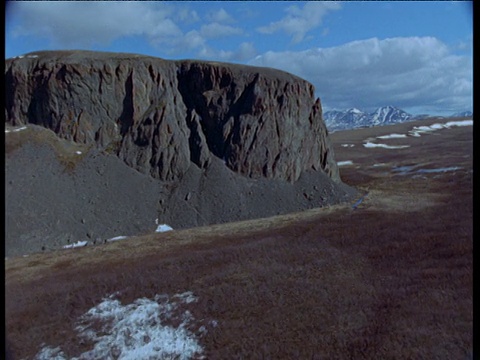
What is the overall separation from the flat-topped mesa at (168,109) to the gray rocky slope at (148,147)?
0.33 feet

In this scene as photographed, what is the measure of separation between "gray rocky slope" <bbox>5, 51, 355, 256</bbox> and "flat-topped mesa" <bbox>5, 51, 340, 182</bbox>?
99 mm

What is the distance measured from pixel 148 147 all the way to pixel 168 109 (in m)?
4.08

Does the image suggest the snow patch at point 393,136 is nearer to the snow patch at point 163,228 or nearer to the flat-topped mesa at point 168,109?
the flat-topped mesa at point 168,109

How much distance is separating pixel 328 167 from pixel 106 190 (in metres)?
22.6

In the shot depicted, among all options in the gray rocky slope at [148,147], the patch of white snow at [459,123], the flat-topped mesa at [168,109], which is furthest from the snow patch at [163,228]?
the patch of white snow at [459,123]

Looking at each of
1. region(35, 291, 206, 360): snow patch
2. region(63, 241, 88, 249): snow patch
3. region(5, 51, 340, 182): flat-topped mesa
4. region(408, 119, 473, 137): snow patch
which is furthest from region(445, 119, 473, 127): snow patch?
region(35, 291, 206, 360): snow patch

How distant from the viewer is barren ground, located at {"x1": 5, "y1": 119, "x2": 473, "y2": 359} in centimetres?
847

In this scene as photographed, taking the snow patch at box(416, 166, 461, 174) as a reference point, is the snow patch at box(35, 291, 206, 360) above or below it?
below

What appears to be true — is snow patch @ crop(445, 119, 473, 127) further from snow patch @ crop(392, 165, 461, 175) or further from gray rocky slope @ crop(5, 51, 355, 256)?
gray rocky slope @ crop(5, 51, 355, 256)

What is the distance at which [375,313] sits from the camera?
9453mm

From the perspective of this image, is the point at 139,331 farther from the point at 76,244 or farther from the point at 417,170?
the point at 417,170

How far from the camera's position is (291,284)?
1192 cm

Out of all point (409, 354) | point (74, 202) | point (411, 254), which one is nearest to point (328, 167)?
point (411, 254)

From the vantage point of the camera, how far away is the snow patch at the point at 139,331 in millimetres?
8617
